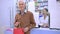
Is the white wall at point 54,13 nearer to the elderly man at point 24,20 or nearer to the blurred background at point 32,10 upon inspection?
the blurred background at point 32,10

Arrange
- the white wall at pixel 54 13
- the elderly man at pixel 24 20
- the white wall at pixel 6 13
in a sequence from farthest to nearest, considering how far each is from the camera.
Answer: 1. the white wall at pixel 6 13
2. the white wall at pixel 54 13
3. the elderly man at pixel 24 20

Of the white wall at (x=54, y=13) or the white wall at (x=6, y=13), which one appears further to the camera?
the white wall at (x=6, y=13)

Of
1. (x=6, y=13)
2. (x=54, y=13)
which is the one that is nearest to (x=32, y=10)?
(x=54, y=13)

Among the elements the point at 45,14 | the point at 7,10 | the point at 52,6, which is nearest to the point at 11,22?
the point at 7,10

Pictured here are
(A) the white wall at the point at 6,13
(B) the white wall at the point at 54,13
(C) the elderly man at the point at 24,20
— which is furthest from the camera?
(A) the white wall at the point at 6,13

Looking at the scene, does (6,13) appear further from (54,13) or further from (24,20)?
(54,13)

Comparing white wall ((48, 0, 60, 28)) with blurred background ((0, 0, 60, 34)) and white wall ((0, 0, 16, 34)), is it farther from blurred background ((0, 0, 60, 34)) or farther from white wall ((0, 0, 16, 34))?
white wall ((0, 0, 16, 34))

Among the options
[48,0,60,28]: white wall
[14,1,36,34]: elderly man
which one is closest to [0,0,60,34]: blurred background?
[48,0,60,28]: white wall

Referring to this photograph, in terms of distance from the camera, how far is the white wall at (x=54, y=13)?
2.43 m

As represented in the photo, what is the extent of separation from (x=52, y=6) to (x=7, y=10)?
0.97m

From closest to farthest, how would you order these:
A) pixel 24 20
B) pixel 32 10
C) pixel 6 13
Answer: pixel 24 20 < pixel 32 10 < pixel 6 13

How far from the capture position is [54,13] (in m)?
2.45

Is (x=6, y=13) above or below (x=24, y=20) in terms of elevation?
above

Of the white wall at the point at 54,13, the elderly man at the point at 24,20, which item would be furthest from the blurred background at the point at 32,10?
the elderly man at the point at 24,20
